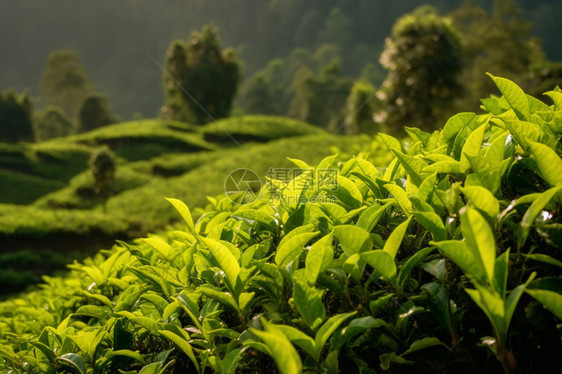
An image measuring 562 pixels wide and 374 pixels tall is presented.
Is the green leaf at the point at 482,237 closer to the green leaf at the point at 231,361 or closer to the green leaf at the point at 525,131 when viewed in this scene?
the green leaf at the point at 525,131

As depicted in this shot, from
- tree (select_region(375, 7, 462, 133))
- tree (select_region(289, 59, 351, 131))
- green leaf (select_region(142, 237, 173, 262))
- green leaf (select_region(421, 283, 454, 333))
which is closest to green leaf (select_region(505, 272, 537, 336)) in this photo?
green leaf (select_region(421, 283, 454, 333))

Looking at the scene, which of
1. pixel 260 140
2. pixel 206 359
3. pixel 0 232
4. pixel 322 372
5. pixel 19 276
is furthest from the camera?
pixel 260 140

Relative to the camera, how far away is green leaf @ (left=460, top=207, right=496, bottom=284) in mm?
679

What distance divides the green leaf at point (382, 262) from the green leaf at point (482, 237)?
16 centimetres

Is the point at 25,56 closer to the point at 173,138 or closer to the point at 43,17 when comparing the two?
the point at 43,17

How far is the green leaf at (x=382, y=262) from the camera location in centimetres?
78

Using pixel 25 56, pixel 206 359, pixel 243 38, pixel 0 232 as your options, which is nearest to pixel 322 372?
pixel 206 359

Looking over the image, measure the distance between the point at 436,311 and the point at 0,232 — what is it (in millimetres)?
9130

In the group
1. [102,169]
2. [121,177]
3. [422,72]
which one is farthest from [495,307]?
[121,177]

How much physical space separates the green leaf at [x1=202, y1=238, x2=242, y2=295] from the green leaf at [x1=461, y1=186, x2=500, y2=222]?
1.65 feet

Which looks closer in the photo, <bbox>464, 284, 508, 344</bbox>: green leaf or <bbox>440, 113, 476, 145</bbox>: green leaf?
<bbox>464, 284, 508, 344</bbox>: green leaf

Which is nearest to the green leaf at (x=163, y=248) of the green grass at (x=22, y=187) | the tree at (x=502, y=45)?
the green grass at (x=22, y=187)

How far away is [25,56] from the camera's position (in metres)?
100

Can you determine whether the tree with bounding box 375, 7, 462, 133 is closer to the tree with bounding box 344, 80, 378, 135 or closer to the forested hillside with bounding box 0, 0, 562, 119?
the tree with bounding box 344, 80, 378, 135
